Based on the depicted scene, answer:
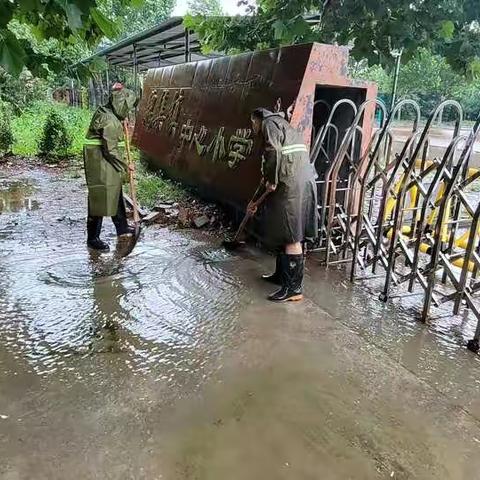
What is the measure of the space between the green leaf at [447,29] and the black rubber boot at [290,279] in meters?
3.16

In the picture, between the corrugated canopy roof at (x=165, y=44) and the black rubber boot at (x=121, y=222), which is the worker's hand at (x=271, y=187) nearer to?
the black rubber boot at (x=121, y=222)

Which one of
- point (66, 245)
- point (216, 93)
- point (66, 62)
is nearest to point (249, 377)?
point (66, 62)

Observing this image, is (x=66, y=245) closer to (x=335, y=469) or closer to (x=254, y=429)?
(x=254, y=429)

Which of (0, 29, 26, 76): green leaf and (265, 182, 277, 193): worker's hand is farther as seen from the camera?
(265, 182, 277, 193): worker's hand

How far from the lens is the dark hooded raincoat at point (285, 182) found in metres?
4.05

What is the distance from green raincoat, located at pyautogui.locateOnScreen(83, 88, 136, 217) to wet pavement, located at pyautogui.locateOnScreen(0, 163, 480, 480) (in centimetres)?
91

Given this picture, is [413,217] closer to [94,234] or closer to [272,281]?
[272,281]

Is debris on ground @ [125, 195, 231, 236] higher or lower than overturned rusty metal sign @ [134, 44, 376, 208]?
lower

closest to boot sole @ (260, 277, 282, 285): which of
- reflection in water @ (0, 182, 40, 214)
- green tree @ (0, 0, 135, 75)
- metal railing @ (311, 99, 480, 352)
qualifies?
metal railing @ (311, 99, 480, 352)

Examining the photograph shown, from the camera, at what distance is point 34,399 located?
2.81 meters

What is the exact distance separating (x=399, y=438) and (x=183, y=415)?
1178mm

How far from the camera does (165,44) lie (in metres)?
13.2

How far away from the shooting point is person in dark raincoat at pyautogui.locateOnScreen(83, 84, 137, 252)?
211 inches

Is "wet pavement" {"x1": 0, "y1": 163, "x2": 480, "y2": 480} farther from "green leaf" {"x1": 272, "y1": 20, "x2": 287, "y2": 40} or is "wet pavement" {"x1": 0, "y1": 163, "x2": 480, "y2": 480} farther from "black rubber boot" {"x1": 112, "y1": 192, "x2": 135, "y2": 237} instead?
"green leaf" {"x1": 272, "y1": 20, "x2": 287, "y2": 40}
